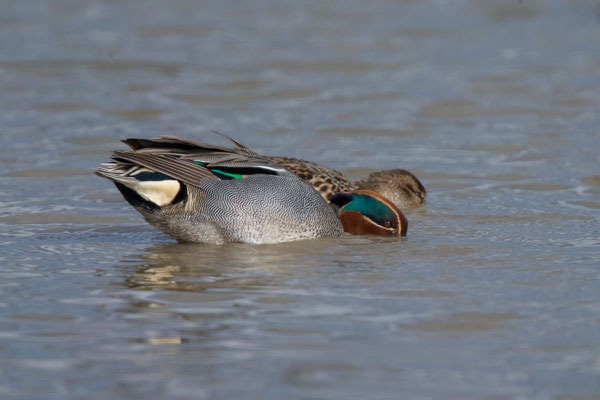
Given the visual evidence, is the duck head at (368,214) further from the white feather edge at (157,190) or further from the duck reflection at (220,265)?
the white feather edge at (157,190)

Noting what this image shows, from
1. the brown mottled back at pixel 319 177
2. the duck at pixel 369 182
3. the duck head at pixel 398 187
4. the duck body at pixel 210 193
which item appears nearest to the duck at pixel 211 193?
the duck body at pixel 210 193

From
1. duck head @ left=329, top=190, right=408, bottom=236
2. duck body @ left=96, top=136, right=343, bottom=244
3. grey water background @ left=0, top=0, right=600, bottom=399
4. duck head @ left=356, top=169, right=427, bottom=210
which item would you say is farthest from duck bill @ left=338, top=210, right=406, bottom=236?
duck head @ left=356, top=169, right=427, bottom=210

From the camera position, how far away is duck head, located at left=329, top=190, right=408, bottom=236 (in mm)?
8031

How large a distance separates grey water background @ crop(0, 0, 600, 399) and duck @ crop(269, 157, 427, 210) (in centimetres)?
23

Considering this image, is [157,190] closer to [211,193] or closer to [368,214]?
[211,193]

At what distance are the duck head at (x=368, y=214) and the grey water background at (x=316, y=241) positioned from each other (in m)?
0.20

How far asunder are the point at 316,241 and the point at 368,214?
1.81ft

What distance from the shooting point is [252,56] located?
16.2 metres

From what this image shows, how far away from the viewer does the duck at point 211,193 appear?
7.15 m

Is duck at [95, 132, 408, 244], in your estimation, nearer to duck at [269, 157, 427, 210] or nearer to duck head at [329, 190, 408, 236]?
duck head at [329, 190, 408, 236]

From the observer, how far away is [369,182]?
9.86 meters

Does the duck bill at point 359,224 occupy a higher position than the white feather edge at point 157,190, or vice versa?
the white feather edge at point 157,190

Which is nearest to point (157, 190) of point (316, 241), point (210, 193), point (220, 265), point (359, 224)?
point (210, 193)

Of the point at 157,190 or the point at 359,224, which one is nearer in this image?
the point at 157,190
